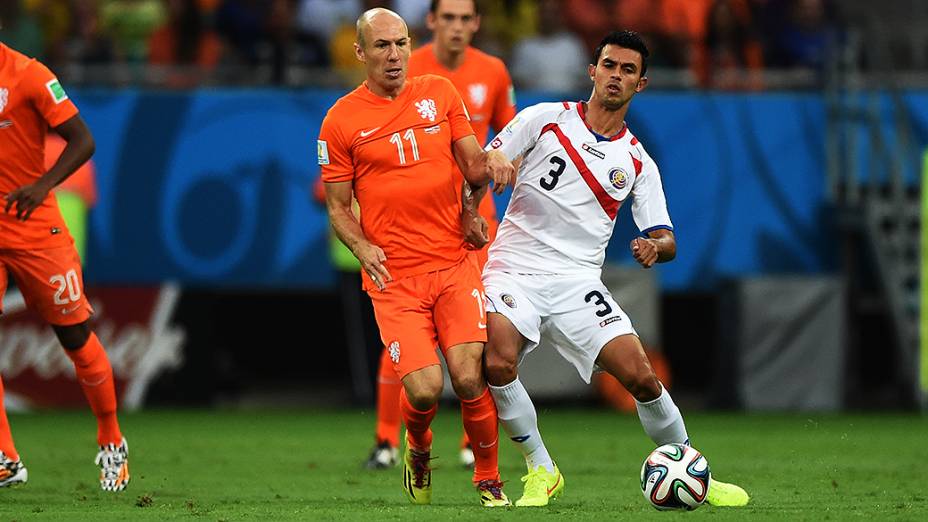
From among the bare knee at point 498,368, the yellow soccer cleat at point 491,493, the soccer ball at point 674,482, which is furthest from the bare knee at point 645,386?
the yellow soccer cleat at point 491,493

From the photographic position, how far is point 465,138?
336 inches

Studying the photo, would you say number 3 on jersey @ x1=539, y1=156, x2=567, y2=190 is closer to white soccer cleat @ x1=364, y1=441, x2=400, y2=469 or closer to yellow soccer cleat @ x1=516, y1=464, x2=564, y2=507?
yellow soccer cleat @ x1=516, y1=464, x2=564, y2=507

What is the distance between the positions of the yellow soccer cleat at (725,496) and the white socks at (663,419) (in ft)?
0.96

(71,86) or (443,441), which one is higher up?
(71,86)

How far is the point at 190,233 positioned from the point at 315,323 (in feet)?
9.00

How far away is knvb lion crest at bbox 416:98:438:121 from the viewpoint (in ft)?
27.8

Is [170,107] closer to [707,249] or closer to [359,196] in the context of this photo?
[707,249]

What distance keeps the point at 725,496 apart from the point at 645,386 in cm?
69

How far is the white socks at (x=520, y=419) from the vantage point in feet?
27.7

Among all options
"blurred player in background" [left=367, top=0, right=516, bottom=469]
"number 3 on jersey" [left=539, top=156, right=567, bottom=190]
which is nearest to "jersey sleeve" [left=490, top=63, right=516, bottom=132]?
"blurred player in background" [left=367, top=0, right=516, bottom=469]

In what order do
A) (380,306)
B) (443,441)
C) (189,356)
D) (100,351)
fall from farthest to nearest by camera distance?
(189,356), (443,441), (100,351), (380,306)

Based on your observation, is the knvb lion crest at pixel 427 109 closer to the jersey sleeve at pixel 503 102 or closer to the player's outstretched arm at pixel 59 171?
the player's outstretched arm at pixel 59 171

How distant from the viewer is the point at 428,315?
8375 millimetres

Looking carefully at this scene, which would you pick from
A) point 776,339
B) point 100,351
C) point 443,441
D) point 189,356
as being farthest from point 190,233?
point 100,351
